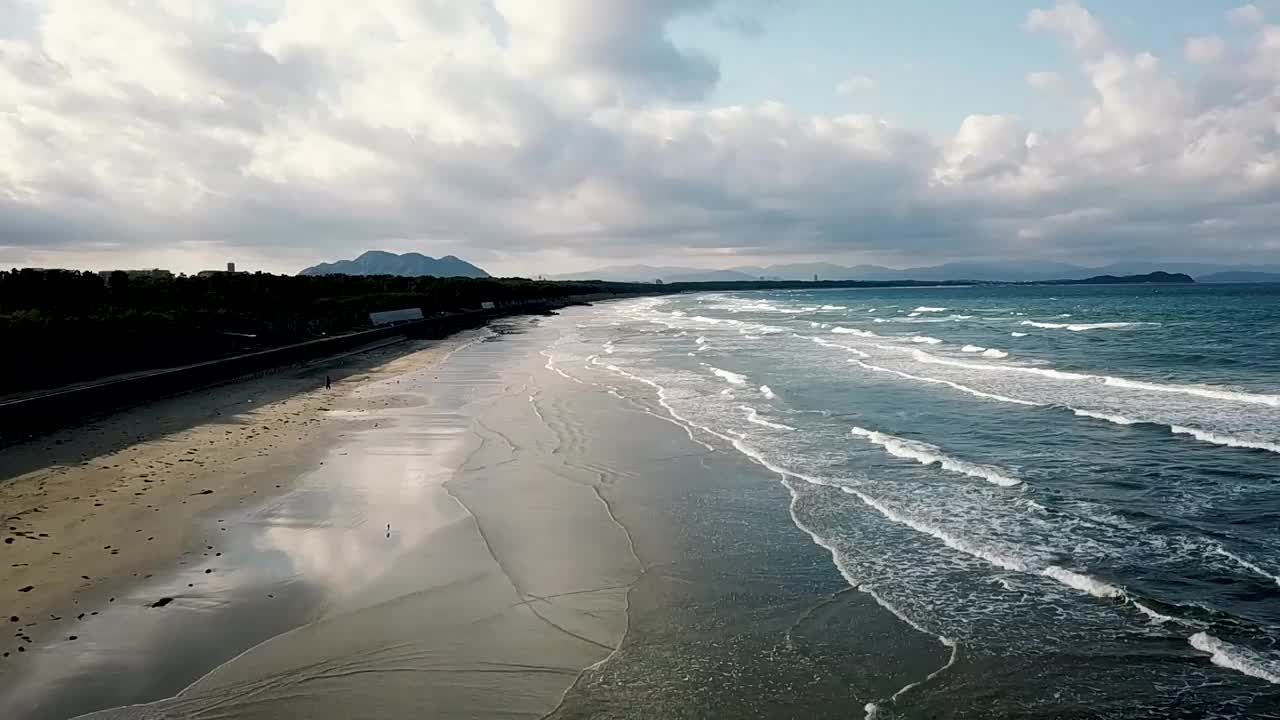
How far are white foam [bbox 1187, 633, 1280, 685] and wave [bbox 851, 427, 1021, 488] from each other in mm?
5712

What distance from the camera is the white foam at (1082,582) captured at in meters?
8.45

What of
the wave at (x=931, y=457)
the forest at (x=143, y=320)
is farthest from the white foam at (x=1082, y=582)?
the forest at (x=143, y=320)

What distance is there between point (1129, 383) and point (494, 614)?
23.6 metres

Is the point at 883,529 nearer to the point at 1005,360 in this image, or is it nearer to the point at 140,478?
the point at 140,478

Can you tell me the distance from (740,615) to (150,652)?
5.38 metres

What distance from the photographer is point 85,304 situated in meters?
34.7

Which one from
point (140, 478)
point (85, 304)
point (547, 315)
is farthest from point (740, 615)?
point (547, 315)

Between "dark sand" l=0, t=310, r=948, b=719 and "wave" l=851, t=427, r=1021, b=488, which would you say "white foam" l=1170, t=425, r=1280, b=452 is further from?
"dark sand" l=0, t=310, r=948, b=719

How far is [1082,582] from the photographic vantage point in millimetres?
8766

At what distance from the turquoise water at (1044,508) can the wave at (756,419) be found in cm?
23

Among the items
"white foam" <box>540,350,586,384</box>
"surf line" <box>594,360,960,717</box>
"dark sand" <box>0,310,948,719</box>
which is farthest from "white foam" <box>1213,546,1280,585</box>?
"white foam" <box>540,350,586,384</box>

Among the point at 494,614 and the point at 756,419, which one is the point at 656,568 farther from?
the point at 756,419

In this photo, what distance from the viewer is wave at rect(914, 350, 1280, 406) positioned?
2107cm

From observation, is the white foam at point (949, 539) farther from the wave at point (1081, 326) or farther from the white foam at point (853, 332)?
the wave at point (1081, 326)
